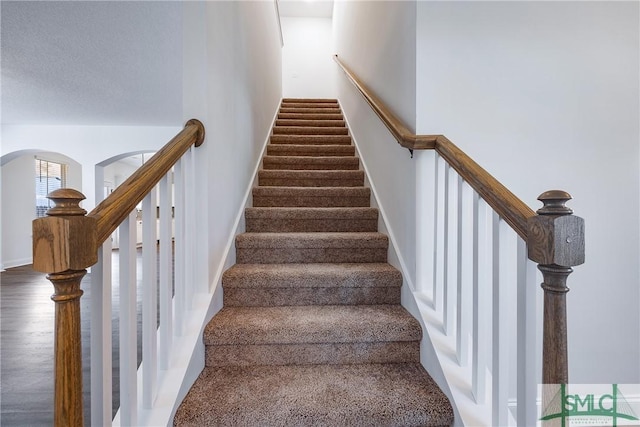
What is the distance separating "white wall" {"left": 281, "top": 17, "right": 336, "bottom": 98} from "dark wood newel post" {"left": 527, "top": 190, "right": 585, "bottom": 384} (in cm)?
640

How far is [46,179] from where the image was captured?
7203mm

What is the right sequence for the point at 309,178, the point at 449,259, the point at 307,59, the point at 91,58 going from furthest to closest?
the point at 307,59, the point at 309,178, the point at 91,58, the point at 449,259

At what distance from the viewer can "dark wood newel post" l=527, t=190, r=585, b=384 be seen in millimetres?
728

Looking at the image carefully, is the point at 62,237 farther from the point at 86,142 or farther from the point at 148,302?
the point at 86,142

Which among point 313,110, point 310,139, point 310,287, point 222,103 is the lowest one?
point 310,287

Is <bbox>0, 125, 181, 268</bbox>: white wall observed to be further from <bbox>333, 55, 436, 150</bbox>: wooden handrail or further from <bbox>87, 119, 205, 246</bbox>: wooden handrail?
<bbox>87, 119, 205, 246</bbox>: wooden handrail

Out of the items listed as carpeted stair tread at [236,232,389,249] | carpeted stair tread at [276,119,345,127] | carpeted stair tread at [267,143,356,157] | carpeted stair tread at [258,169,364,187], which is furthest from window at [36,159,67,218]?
carpeted stair tread at [236,232,389,249]

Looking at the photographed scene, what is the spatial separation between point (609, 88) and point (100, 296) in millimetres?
2234

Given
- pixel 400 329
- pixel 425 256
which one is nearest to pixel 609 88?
pixel 425 256

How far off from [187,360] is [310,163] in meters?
2.18

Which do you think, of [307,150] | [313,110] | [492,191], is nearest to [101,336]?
[492,191]

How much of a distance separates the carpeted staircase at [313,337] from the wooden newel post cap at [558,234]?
708 mm

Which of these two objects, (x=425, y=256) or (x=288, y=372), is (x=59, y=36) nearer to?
(x=288, y=372)

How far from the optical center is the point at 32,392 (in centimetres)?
194
